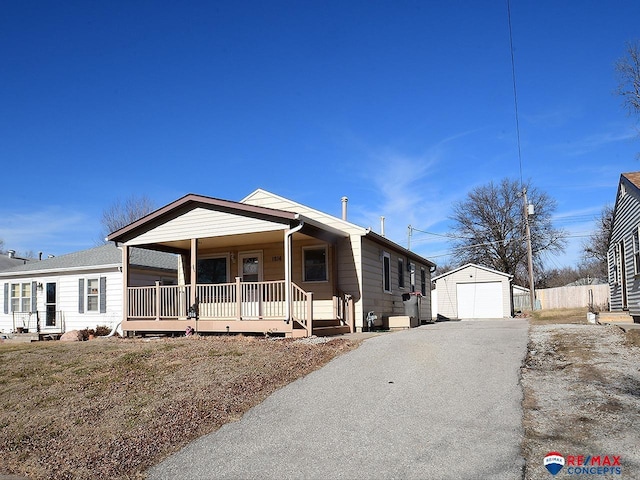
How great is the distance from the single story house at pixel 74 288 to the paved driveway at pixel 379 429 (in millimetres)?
12791

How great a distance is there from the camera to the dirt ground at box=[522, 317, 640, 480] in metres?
4.71

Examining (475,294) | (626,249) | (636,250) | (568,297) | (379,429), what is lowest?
(379,429)

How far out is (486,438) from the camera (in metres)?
5.41

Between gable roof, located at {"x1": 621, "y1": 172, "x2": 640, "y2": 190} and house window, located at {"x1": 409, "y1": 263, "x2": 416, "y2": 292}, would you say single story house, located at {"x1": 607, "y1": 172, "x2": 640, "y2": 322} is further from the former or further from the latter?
house window, located at {"x1": 409, "y1": 263, "x2": 416, "y2": 292}

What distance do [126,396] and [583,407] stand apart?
6.11m

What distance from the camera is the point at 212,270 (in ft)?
57.6

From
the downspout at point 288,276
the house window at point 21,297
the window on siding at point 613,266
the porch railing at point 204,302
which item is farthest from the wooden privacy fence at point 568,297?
the house window at point 21,297

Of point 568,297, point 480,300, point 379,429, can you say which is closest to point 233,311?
point 379,429

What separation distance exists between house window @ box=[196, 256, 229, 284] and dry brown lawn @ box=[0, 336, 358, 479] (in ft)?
17.3

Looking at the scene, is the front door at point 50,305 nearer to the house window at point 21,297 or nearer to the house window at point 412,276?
the house window at point 21,297

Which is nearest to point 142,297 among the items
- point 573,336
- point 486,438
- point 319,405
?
point 319,405

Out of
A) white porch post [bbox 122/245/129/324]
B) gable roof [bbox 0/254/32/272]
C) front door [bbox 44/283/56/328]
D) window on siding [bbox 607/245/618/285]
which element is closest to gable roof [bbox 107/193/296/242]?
white porch post [bbox 122/245/129/324]

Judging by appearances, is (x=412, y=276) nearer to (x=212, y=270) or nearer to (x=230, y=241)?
(x=212, y=270)

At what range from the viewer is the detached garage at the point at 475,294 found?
1139 inches
